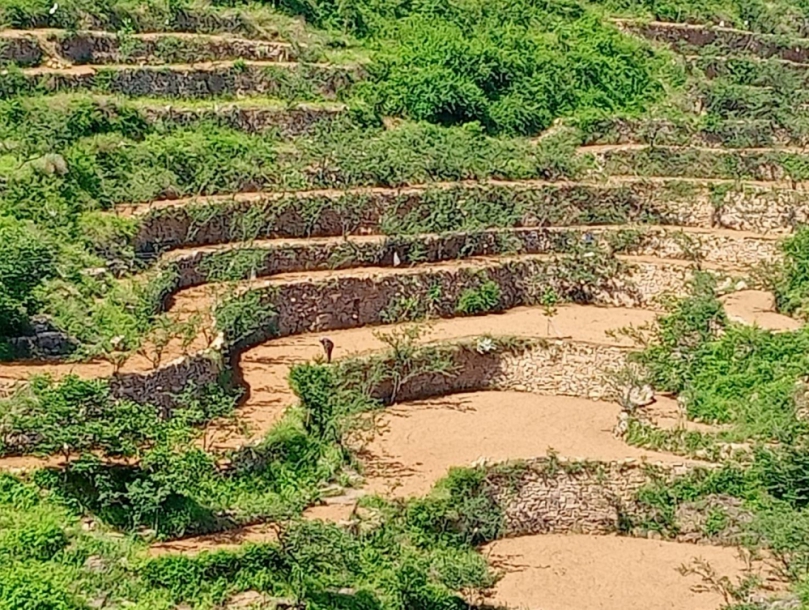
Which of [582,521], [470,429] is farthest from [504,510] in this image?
[470,429]

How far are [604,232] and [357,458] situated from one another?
439 inches

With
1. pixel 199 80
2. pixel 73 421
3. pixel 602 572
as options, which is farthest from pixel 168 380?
pixel 199 80

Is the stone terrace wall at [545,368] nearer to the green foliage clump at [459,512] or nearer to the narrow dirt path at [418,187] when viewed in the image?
the narrow dirt path at [418,187]

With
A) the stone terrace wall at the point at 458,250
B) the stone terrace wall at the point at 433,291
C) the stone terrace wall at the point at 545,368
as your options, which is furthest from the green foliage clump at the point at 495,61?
the stone terrace wall at the point at 545,368

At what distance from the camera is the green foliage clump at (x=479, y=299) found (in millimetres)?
28125

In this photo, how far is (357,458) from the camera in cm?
2186

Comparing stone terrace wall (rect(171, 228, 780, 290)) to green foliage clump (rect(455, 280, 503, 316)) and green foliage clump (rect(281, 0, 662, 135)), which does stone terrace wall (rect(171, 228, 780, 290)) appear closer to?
green foliage clump (rect(455, 280, 503, 316))

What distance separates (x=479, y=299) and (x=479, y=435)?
5.07 metres

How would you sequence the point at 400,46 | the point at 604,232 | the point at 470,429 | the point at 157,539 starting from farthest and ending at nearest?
the point at 400,46
the point at 604,232
the point at 470,429
the point at 157,539

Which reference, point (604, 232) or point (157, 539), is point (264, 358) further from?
point (604, 232)

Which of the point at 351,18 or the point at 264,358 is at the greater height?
the point at 351,18

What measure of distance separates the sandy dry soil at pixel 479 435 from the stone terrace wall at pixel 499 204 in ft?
16.1

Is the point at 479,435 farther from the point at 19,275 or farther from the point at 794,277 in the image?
the point at 794,277

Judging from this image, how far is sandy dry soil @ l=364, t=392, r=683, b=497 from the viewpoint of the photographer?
2195 centimetres
